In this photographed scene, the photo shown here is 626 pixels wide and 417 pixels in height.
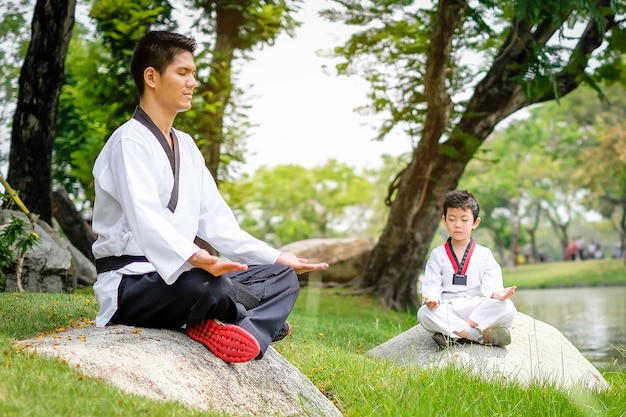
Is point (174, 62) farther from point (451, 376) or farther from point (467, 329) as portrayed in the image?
point (467, 329)

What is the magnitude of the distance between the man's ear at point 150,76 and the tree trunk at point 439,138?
19.7 ft

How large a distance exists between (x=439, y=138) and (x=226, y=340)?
767 centimetres

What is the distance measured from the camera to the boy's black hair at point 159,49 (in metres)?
A: 3.80

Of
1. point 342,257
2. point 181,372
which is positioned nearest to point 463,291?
point 181,372

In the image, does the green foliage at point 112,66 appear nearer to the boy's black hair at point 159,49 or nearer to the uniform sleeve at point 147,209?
the boy's black hair at point 159,49

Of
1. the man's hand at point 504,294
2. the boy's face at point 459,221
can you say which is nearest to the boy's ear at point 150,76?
the boy's face at point 459,221

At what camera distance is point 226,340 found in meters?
3.64

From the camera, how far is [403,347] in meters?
5.80

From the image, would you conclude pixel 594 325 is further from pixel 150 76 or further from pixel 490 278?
pixel 150 76

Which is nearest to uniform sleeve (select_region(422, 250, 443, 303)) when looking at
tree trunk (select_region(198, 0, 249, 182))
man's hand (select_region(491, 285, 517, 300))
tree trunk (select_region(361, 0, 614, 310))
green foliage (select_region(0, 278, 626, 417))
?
man's hand (select_region(491, 285, 517, 300))

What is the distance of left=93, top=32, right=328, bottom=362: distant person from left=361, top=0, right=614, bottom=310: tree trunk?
597 cm

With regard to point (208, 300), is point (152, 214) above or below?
above

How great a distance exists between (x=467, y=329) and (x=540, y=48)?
4.84m

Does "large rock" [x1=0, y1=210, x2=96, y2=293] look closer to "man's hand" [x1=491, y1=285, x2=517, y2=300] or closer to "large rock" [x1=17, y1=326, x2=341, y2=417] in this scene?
"large rock" [x1=17, y1=326, x2=341, y2=417]
